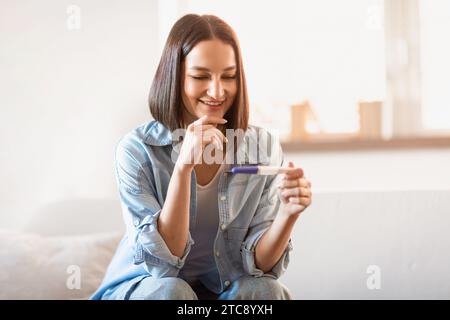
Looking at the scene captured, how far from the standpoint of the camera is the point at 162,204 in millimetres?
1021

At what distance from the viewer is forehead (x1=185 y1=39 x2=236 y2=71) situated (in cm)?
100

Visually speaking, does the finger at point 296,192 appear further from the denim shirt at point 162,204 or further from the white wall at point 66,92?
the white wall at point 66,92

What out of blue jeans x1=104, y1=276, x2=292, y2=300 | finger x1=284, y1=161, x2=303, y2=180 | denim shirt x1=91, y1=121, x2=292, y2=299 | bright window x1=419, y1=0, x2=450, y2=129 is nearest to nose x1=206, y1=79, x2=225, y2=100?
denim shirt x1=91, y1=121, x2=292, y2=299

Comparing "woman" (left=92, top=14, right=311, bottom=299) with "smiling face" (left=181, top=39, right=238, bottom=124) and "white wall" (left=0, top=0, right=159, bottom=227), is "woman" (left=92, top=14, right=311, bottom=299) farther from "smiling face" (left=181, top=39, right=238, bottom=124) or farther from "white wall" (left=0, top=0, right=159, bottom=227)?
"white wall" (left=0, top=0, right=159, bottom=227)

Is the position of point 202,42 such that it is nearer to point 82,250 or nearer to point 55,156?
point 82,250

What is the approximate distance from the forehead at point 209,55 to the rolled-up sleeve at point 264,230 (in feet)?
0.71

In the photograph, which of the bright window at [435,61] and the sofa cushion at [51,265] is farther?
the bright window at [435,61]

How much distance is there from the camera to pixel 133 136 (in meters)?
1.02

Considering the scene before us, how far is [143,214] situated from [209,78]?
27 cm

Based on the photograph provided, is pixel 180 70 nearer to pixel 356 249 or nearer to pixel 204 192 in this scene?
pixel 204 192

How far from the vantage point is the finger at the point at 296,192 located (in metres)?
0.90

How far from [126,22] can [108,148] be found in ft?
1.13

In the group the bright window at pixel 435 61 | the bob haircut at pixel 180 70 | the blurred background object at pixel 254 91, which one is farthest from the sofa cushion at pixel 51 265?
the bright window at pixel 435 61
